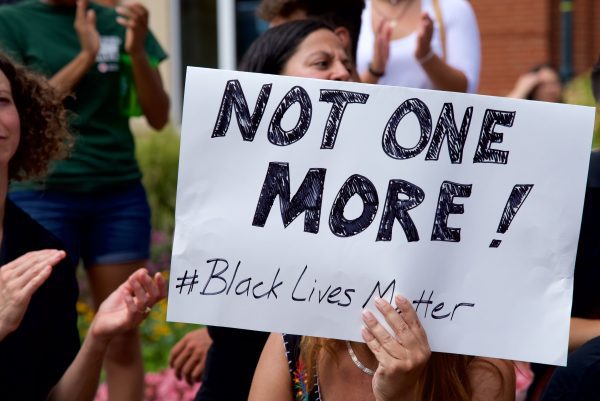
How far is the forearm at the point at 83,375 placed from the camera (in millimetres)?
2779

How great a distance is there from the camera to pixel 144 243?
450 centimetres

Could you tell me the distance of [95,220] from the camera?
4375 millimetres

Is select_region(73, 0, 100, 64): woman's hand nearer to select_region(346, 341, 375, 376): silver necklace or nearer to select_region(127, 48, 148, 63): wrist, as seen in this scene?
select_region(127, 48, 148, 63): wrist

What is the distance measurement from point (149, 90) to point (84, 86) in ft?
0.85

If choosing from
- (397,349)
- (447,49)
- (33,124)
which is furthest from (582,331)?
(447,49)

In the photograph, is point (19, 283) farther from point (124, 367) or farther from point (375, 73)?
point (375, 73)

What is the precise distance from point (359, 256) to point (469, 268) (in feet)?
0.81

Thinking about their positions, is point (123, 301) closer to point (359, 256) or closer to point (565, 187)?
point (359, 256)

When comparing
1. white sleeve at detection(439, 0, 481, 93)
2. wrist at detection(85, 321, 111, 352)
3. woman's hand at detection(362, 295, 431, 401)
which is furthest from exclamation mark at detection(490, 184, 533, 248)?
white sleeve at detection(439, 0, 481, 93)

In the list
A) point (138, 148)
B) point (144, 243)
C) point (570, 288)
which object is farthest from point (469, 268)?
point (138, 148)

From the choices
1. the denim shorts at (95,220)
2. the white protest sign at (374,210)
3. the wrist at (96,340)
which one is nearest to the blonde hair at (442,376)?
the white protest sign at (374,210)

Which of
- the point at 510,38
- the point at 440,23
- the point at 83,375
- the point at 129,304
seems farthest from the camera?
the point at 510,38

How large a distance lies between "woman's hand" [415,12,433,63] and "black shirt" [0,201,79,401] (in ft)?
5.70

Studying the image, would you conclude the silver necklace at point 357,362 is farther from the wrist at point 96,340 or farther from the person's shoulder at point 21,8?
the person's shoulder at point 21,8
